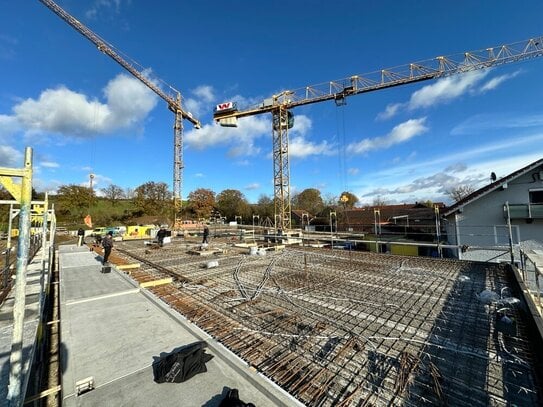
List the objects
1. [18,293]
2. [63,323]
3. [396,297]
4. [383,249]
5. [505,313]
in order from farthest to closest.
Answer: [383,249] → [396,297] → [505,313] → [63,323] → [18,293]

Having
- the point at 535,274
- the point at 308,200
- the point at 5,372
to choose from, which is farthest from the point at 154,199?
the point at 535,274

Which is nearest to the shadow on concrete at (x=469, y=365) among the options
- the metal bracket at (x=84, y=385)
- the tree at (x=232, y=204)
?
the metal bracket at (x=84, y=385)

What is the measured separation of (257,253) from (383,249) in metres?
11.9

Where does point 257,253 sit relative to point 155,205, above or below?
below

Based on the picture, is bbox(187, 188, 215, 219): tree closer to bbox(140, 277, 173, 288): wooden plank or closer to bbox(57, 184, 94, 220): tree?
bbox(57, 184, 94, 220): tree

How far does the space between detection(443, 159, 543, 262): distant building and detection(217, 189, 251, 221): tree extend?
4053 centimetres

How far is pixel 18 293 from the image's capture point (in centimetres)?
179

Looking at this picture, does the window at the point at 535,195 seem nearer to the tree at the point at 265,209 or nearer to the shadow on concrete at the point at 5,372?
the shadow on concrete at the point at 5,372

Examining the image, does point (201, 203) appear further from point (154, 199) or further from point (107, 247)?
point (107, 247)

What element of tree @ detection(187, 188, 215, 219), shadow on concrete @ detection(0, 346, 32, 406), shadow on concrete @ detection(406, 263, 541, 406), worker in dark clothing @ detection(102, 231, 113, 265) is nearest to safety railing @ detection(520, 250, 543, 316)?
shadow on concrete @ detection(406, 263, 541, 406)

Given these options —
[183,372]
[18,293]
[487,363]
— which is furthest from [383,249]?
[18,293]

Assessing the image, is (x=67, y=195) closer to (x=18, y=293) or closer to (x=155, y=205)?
(x=155, y=205)

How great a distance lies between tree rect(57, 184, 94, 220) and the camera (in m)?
33.4

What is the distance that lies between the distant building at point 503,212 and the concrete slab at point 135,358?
1222 cm
